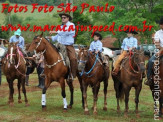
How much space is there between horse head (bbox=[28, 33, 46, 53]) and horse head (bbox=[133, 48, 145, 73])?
3475mm

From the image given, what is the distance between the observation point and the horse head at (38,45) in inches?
508


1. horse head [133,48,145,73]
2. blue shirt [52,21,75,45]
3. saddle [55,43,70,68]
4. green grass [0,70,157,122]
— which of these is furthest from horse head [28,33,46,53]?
horse head [133,48,145,73]

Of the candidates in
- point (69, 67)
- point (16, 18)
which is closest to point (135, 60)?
point (69, 67)

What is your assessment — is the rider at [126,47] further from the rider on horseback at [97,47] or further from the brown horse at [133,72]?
the rider on horseback at [97,47]

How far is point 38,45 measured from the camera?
1298 centimetres

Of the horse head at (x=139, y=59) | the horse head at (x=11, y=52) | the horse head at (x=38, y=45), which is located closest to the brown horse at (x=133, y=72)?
the horse head at (x=139, y=59)

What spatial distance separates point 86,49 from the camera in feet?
41.7

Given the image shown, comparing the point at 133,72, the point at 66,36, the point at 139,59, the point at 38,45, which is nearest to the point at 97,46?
the point at 66,36

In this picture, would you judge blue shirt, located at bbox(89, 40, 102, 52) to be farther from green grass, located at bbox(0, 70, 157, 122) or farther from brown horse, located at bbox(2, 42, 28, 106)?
brown horse, located at bbox(2, 42, 28, 106)

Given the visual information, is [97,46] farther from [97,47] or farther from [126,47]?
[126,47]

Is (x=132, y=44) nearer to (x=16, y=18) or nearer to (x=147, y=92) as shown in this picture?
(x=147, y=92)

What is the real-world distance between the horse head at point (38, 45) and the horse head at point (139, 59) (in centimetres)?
347

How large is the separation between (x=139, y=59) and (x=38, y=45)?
3.80 metres

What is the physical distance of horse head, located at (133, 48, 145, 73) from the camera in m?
11.6
